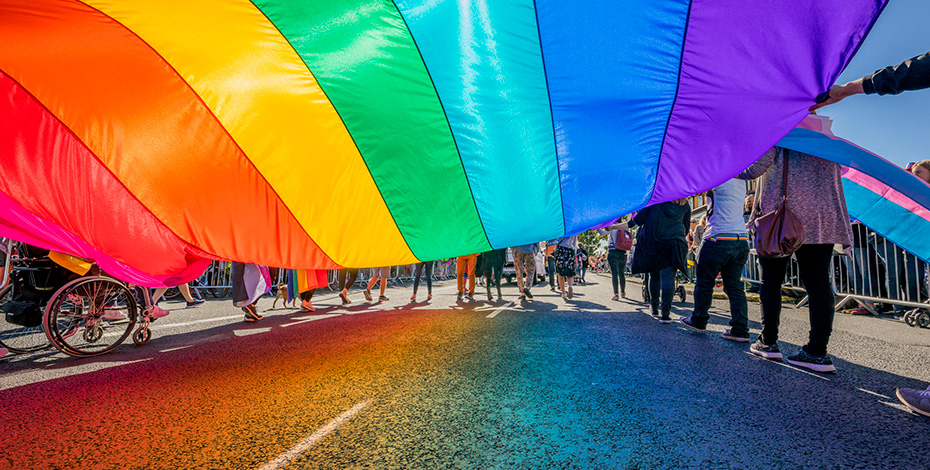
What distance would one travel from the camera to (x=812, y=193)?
332 centimetres

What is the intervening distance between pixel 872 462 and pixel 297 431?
2.86 m

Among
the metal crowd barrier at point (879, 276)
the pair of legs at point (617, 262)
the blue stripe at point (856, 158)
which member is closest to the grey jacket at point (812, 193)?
the blue stripe at point (856, 158)

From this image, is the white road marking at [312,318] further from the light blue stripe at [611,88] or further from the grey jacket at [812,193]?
the grey jacket at [812,193]

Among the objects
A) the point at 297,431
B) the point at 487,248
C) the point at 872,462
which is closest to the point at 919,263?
the point at 872,462

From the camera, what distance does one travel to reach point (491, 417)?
7.80 ft

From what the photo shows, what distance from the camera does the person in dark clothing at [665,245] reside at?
18.3ft

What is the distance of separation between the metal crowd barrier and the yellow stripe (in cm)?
625

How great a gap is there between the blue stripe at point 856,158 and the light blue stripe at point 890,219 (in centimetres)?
82

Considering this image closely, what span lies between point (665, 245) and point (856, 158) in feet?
8.24

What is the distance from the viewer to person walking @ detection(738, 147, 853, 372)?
3.20 metres

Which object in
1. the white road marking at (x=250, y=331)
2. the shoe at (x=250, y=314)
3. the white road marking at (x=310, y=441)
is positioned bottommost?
the white road marking at (x=250, y=331)

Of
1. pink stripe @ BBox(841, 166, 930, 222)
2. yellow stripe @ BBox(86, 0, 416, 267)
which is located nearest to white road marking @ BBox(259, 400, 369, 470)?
yellow stripe @ BBox(86, 0, 416, 267)

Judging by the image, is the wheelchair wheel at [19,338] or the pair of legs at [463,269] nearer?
the wheelchair wheel at [19,338]

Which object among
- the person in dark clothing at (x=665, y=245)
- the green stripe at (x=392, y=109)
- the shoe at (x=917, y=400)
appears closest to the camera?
the shoe at (x=917, y=400)
